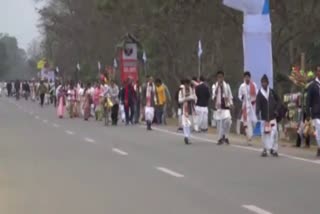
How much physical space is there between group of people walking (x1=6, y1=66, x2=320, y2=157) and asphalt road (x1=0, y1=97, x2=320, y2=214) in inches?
33.0

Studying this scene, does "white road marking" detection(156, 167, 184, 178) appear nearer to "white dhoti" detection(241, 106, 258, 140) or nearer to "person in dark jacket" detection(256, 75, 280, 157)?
"person in dark jacket" detection(256, 75, 280, 157)

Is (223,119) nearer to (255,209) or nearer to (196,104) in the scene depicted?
(196,104)

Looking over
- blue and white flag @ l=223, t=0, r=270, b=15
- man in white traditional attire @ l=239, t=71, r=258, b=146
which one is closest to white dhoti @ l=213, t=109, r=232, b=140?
man in white traditional attire @ l=239, t=71, r=258, b=146

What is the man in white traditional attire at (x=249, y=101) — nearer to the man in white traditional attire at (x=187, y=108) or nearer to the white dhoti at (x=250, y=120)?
the white dhoti at (x=250, y=120)

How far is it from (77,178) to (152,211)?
4344 mm

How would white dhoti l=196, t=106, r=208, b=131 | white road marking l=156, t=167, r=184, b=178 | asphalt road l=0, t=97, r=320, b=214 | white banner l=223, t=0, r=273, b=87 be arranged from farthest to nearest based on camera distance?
white dhoti l=196, t=106, r=208, b=131 → white banner l=223, t=0, r=273, b=87 → white road marking l=156, t=167, r=184, b=178 → asphalt road l=0, t=97, r=320, b=214

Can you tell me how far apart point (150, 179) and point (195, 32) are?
30248 millimetres

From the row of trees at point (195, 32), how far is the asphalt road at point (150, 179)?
11.7 metres

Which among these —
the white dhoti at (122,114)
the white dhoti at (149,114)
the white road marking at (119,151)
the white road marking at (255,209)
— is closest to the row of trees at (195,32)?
the white dhoti at (149,114)

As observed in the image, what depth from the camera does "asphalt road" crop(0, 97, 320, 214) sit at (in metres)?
12.4

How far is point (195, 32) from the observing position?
45.5 m

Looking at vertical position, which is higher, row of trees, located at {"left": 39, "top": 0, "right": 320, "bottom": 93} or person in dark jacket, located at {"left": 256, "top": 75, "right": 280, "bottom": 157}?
row of trees, located at {"left": 39, "top": 0, "right": 320, "bottom": 93}

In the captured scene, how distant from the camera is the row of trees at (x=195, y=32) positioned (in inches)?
1398

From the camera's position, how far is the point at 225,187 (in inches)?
568
